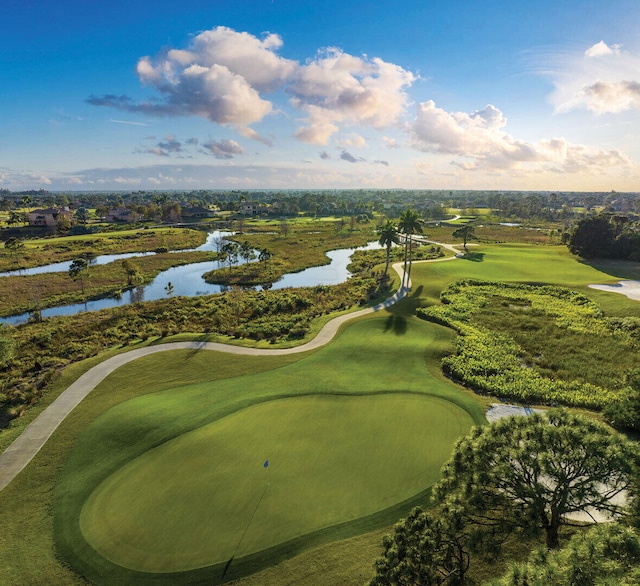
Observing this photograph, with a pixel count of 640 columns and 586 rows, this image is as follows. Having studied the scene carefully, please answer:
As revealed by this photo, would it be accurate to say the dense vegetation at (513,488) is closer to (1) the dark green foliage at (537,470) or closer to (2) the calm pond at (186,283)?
(1) the dark green foliage at (537,470)

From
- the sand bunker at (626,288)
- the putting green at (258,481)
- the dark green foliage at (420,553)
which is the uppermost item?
the sand bunker at (626,288)

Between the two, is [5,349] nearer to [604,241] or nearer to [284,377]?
[284,377]

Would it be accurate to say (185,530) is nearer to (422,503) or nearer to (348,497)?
(348,497)

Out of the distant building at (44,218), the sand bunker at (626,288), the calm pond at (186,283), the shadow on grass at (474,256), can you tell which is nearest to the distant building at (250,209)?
the distant building at (44,218)

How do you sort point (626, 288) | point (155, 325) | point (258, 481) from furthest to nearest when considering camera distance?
point (626, 288)
point (155, 325)
point (258, 481)

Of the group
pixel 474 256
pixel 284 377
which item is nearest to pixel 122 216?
pixel 474 256
